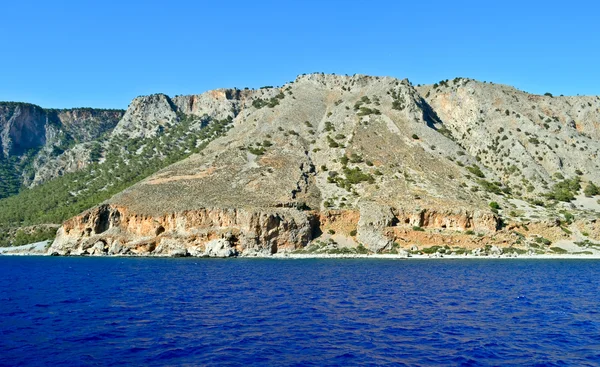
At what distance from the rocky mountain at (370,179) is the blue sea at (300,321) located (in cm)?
3142

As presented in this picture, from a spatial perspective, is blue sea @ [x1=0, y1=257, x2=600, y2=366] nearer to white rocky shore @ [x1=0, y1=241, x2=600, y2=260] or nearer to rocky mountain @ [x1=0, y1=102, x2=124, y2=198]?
white rocky shore @ [x1=0, y1=241, x2=600, y2=260]

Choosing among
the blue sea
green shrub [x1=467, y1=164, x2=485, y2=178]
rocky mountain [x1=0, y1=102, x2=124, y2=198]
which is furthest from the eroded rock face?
rocky mountain [x1=0, y1=102, x2=124, y2=198]

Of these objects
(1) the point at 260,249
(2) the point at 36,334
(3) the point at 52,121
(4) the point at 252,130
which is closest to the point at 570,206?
(1) the point at 260,249

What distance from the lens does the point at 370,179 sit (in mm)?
89562

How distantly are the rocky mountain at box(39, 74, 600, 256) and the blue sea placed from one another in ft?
103

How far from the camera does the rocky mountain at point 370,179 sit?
75.6m

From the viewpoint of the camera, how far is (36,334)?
72.2ft

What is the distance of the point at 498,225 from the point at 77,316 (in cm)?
6475

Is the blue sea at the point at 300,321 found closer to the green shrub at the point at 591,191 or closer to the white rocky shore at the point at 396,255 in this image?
the white rocky shore at the point at 396,255

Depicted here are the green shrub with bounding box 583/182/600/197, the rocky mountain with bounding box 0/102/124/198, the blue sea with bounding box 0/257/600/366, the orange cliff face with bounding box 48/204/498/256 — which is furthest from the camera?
the rocky mountain with bounding box 0/102/124/198

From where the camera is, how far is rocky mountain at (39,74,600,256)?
75.6 meters

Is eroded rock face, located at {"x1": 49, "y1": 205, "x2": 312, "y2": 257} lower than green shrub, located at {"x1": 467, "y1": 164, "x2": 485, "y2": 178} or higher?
lower

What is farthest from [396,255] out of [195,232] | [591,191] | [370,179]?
[591,191]

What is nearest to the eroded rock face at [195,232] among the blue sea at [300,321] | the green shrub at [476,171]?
the blue sea at [300,321]
